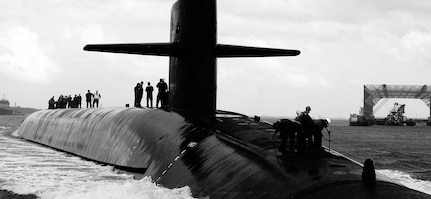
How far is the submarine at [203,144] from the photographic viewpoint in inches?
258

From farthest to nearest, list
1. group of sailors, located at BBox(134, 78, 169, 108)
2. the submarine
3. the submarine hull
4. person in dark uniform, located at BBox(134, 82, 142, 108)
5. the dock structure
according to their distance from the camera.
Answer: the dock structure → person in dark uniform, located at BBox(134, 82, 142, 108) → group of sailors, located at BBox(134, 78, 169, 108) → the submarine → the submarine hull

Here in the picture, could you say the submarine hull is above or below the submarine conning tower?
below

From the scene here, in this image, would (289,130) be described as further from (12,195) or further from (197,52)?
(12,195)

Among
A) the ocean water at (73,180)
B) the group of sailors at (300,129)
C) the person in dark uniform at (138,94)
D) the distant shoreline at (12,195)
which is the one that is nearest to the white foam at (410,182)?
the ocean water at (73,180)

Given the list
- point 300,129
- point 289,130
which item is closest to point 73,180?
point 289,130

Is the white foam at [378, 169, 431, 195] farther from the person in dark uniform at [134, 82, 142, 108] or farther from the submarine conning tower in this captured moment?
the person in dark uniform at [134, 82, 142, 108]

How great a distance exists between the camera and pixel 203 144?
370 inches

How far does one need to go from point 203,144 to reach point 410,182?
8078 millimetres

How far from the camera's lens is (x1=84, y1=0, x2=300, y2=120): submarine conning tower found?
1213 cm

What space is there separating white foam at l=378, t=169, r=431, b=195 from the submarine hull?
510 cm

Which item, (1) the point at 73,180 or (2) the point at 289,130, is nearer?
(2) the point at 289,130

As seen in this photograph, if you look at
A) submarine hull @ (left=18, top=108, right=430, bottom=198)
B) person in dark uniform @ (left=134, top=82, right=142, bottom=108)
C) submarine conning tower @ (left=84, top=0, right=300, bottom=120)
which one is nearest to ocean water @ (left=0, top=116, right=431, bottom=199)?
submarine hull @ (left=18, top=108, right=430, bottom=198)

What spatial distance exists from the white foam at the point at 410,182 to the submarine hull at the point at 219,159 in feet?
16.7

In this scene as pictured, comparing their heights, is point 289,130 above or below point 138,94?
below
